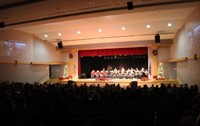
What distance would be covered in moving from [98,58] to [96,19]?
10105mm

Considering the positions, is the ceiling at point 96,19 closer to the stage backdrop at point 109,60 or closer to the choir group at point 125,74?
the stage backdrop at point 109,60

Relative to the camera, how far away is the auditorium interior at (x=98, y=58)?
16.8 feet

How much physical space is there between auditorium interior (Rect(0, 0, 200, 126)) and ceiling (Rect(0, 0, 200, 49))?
0.04m

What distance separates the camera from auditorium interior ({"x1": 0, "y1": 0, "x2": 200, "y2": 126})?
202 inches

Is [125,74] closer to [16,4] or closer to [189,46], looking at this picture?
[189,46]

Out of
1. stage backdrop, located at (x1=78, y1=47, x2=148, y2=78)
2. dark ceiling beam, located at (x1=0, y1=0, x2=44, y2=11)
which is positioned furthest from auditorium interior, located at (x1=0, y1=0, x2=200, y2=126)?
stage backdrop, located at (x1=78, y1=47, x2=148, y2=78)

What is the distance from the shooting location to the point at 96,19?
46.1ft

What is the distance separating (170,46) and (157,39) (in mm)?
3345

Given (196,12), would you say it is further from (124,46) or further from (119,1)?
(124,46)

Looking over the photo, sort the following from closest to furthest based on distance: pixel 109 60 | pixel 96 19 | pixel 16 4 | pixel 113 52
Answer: pixel 16 4 < pixel 96 19 < pixel 113 52 < pixel 109 60

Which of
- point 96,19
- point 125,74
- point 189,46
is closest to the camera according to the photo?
point 189,46

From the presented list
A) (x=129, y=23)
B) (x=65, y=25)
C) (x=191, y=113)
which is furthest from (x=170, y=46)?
(x=191, y=113)

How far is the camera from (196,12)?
11.4m

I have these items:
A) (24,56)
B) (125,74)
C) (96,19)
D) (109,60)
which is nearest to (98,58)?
(109,60)
